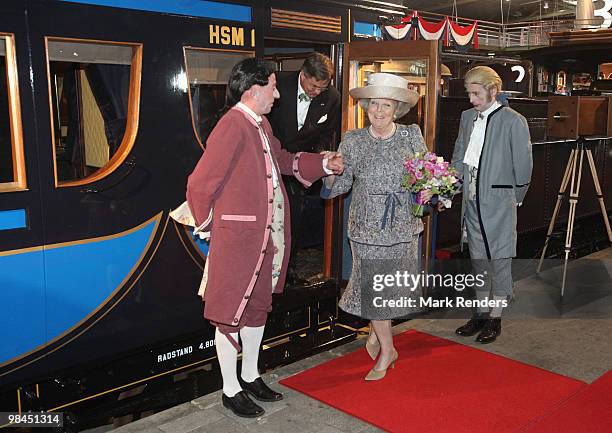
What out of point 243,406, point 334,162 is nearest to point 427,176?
point 334,162

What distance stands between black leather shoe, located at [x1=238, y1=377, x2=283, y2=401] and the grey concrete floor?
0.13ft

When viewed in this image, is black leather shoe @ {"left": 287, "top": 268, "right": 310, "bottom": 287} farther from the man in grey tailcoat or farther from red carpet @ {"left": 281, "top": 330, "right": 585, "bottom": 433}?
the man in grey tailcoat

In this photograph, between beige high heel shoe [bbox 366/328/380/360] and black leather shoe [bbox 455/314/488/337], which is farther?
black leather shoe [bbox 455/314/488/337]

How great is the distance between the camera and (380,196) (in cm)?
363

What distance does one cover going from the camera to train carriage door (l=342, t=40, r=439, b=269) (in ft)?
15.0

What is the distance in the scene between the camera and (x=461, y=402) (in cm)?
353

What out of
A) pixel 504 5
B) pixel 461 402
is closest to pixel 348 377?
pixel 461 402

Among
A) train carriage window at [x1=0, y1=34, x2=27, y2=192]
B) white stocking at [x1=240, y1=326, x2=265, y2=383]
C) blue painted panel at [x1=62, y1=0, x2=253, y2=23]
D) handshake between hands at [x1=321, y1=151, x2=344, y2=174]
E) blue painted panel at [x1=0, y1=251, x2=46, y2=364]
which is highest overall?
blue painted panel at [x1=62, y1=0, x2=253, y2=23]

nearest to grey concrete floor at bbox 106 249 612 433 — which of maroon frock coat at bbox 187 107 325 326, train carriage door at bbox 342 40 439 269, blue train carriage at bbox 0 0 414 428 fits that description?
blue train carriage at bbox 0 0 414 428

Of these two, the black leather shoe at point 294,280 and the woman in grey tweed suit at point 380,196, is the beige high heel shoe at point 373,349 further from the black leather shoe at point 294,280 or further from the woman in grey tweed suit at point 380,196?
the black leather shoe at point 294,280

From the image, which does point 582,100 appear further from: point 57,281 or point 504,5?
point 504,5

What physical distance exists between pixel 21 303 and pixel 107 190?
69cm

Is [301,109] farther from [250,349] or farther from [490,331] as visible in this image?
[490,331]

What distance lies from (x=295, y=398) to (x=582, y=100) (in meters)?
4.00
